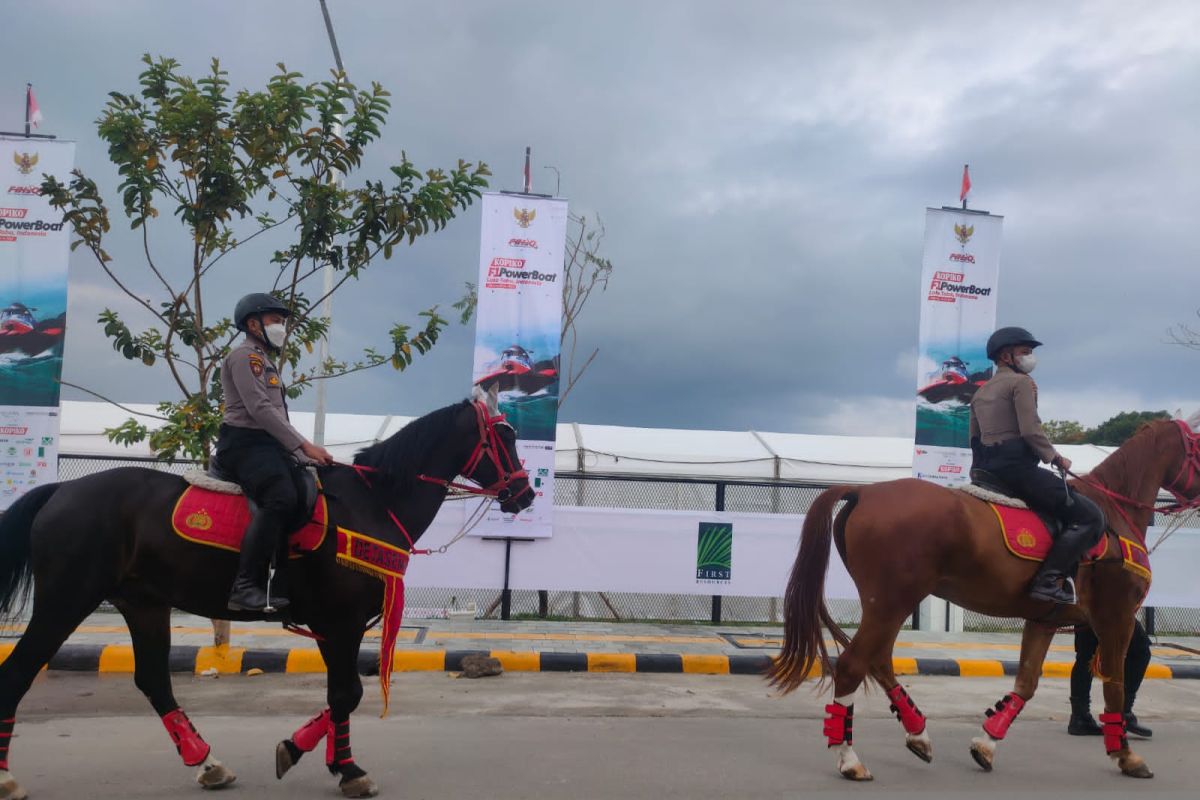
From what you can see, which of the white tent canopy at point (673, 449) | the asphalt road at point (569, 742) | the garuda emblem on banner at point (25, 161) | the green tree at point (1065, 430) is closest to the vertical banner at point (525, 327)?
the white tent canopy at point (673, 449)

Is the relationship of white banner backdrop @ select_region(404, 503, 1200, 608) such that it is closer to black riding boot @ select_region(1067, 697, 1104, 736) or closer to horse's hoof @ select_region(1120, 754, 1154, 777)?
black riding boot @ select_region(1067, 697, 1104, 736)

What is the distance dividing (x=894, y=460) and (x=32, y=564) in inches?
507

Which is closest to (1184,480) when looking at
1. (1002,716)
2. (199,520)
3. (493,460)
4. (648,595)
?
(1002,716)

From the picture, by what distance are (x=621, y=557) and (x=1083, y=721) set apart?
227 inches

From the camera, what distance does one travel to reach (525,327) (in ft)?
37.4

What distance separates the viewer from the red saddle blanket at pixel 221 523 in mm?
4840

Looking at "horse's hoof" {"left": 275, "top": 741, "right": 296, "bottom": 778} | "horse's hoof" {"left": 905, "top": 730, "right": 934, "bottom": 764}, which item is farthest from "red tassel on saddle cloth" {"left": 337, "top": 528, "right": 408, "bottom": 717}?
"horse's hoof" {"left": 905, "top": 730, "right": 934, "bottom": 764}

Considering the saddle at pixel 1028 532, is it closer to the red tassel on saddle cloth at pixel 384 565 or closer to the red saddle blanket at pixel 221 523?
the red tassel on saddle cloth at pixel 384 565

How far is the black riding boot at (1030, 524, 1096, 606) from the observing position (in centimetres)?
575

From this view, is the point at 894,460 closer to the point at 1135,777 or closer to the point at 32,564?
the point at 1135,777

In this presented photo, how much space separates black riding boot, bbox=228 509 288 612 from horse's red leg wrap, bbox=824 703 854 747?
3.19 metres

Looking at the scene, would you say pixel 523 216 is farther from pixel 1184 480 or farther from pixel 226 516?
pixel 1184 480

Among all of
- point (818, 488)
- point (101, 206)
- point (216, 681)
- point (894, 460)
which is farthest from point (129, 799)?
point (894, 460)

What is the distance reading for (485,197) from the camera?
Result: 11.4m
